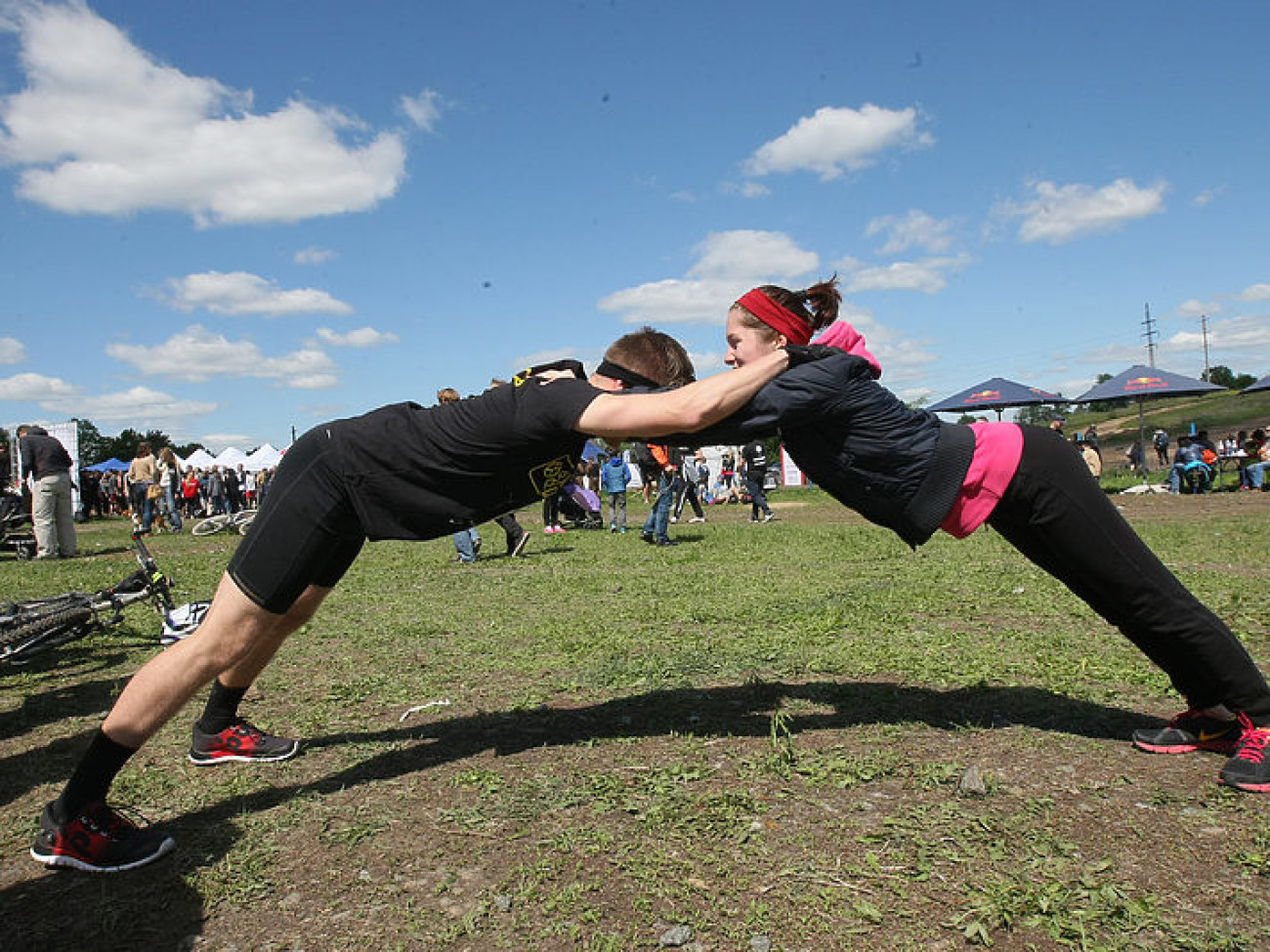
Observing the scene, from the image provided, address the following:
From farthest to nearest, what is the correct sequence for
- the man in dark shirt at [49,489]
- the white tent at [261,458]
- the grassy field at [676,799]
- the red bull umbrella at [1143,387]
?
the white tent at [261,458] < the red bull umbrella at [1143,387] < the man in dark shirt at [49,489] < the grassy field at [676,799]

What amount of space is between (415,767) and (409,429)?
1.42 metres

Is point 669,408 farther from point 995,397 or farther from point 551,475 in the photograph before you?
point 995,397

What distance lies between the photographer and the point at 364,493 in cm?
304

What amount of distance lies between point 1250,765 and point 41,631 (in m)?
5.99

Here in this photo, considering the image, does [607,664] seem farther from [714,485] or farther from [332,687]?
[714,485]

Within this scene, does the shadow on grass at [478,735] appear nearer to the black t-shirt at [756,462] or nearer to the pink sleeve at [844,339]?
the pink sleeve at [844,339]

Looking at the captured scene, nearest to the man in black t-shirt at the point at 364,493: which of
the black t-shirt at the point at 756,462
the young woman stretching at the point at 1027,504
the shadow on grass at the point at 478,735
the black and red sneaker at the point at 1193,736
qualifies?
the shadow on grass at the point at 478,735

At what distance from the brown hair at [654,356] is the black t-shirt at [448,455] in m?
0.40

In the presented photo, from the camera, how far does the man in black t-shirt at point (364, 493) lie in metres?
2.81

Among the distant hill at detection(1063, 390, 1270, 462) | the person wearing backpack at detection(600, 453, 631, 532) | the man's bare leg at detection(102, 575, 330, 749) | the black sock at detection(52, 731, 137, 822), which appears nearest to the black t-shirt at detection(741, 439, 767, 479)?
the person wearing backpack at detection(600, 453, 631, 532)

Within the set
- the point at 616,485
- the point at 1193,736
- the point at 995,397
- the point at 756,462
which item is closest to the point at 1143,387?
the point at 995,397

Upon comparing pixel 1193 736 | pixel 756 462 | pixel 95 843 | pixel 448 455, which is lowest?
pixel 1193 736

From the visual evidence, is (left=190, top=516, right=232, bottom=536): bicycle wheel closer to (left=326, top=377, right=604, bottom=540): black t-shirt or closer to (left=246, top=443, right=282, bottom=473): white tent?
(left=326, top=377, right=604, bottom=540): black t-shirt

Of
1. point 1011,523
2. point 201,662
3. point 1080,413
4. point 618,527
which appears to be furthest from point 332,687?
point 1080,413
